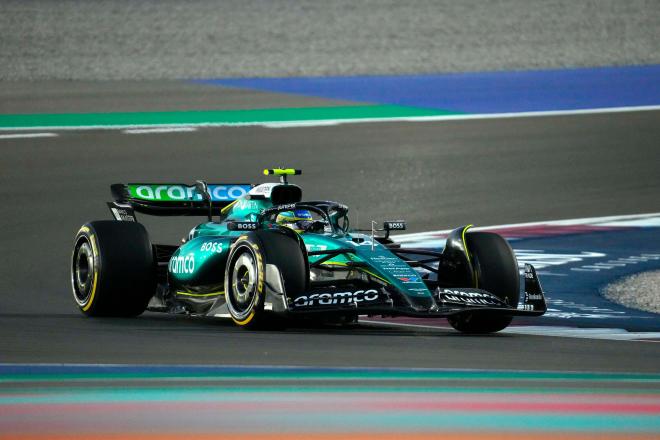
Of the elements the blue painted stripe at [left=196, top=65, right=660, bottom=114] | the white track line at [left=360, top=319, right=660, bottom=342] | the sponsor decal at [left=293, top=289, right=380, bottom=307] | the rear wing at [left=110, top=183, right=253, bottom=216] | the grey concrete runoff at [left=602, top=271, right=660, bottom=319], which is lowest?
the white track line at [left=360, top=319, right=660, bottom=342]

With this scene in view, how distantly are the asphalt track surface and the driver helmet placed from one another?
2.91 ft

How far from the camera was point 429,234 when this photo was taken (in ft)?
55.0

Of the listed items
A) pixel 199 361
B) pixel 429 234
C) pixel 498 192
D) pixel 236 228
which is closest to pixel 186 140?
pixel 498 192

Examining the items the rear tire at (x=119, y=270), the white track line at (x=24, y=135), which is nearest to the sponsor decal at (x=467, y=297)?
the rear tire at (x=119, y=270)

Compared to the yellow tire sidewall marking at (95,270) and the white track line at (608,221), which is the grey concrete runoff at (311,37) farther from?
the yellow tire sidewall marking at (95,270)

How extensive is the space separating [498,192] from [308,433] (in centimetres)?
1424

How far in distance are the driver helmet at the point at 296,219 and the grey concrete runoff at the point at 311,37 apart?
62.5 feet

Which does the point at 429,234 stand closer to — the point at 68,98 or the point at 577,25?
the point at 68,98

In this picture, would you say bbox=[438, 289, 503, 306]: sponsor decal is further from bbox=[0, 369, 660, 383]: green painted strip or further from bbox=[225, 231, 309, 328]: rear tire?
bbox=[0, 369, 660, 383]: green painted strip

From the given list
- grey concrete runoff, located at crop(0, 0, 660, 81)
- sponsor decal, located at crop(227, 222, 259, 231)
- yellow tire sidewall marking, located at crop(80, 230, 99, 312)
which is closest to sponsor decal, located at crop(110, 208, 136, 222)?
yellow tire sidewall marking, located at crop(80, 230, 99, 312)

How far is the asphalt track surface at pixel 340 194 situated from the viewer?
8781mm

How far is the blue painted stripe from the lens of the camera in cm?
2747

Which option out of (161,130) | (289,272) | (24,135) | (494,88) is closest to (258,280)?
(289,272)

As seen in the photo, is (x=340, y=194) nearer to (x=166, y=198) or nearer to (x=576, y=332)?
(x=166, y=198)
